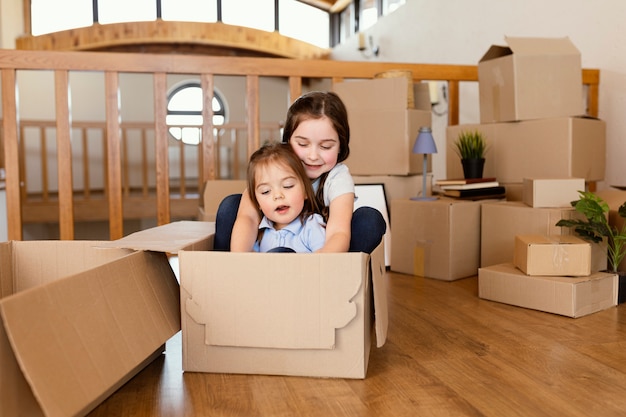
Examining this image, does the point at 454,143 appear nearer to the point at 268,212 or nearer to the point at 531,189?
the point at 531,189

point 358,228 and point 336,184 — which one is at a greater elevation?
point 336,184

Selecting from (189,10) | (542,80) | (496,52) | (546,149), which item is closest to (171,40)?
(189,10)

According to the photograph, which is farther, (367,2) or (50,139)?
(50,139)

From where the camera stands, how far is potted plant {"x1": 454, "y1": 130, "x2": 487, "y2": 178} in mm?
2451

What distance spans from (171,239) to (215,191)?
1312mm

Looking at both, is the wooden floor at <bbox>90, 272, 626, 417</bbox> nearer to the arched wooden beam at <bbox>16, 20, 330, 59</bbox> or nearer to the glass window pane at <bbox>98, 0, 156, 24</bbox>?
the arched wooden beam at <bbox>16, 20, 330, 59</bbox>

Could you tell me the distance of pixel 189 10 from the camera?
7910mm

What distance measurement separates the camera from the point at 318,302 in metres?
1.11

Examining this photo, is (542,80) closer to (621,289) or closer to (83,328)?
(621,289)

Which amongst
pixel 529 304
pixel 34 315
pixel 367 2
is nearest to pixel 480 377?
pixel 529 304

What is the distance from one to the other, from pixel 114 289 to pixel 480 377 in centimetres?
73

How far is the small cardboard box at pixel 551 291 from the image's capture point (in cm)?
165

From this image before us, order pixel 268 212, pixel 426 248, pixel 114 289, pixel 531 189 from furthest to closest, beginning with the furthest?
pixel 426 248 → pixel 531 189 → pixel 268 212 → pixel 114 289

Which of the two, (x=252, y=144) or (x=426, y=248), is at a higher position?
(x=252, y=144)
